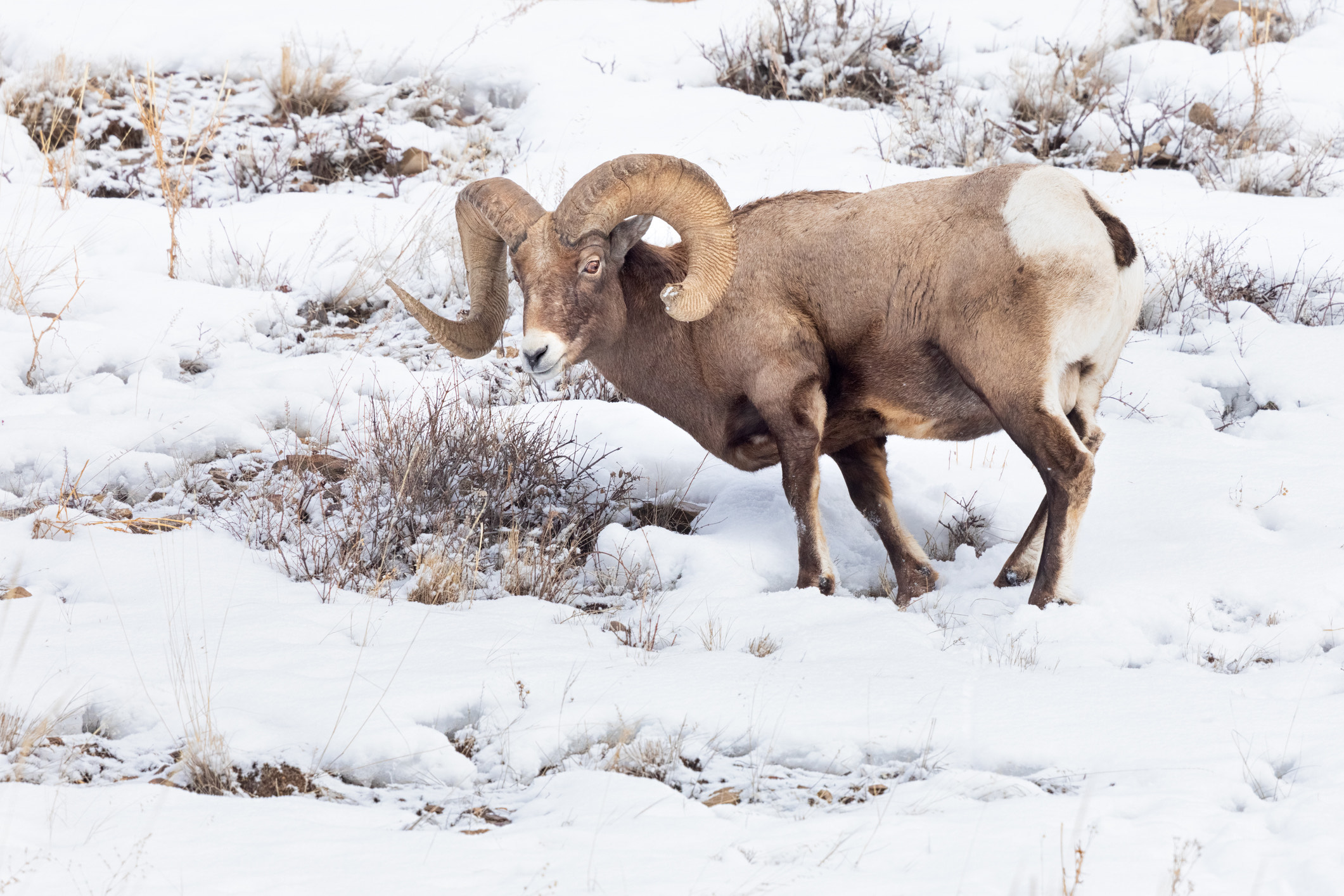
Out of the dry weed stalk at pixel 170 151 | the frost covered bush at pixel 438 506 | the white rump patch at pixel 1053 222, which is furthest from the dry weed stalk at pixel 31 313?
the white rump patch at pixel 1053 222

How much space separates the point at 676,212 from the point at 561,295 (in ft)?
2.26

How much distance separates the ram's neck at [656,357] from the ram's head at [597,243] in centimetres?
12

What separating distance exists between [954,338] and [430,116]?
8104mm

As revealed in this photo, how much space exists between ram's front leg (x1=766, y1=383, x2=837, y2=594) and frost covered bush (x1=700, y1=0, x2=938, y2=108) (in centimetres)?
717

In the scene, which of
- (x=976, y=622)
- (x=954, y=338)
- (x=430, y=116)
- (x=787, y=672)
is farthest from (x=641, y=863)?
(x=430, y=116)

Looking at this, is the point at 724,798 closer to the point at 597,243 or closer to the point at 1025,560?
the point at 1025,560

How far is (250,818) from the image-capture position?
2.68 meters

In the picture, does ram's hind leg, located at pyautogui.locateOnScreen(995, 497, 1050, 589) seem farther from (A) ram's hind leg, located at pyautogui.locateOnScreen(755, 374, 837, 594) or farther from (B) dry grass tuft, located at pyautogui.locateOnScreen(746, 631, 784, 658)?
(B) dry grass tuft, located at pyautogui.locateOnScreen(746, 631, 784, 658)

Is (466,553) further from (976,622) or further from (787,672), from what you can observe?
(976,622)

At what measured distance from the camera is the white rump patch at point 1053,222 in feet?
15.3

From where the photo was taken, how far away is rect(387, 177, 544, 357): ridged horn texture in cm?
533

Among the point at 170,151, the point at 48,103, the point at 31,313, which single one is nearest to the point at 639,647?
the point at 31,313

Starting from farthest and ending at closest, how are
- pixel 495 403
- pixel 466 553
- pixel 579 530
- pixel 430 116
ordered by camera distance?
1. pixel 430 116
2. pixel 495 403
3. pixel 579 530
4. pixel 466 553

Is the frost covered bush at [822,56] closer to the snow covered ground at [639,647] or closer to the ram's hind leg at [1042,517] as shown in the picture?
the snow covered ground at [639,647]
